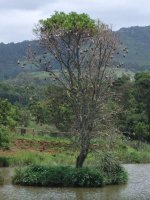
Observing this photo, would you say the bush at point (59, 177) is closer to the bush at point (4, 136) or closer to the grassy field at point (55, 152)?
the grassy field at point (55, 152)

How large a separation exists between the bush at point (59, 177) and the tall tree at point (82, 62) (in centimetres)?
226

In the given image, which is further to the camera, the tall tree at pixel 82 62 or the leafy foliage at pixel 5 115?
the leafy foliage at pixel 5 115

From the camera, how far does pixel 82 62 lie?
104 feet


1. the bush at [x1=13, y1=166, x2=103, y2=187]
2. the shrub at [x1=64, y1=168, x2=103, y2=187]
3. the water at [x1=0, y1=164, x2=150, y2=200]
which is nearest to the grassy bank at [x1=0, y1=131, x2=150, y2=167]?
the shrub at [x1=64, y1=168, x2=103, y2=187]

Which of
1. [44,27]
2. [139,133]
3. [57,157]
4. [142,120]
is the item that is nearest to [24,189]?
[44,27]

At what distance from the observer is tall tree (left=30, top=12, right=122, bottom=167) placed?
30.6m

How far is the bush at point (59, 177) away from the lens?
29266 millimetres

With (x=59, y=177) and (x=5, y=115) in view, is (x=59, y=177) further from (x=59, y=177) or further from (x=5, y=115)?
(x=5, y=115)

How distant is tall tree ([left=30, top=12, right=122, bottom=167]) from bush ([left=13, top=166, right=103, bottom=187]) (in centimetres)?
226

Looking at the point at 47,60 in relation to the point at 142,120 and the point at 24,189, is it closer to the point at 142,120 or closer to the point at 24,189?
the point at 24,189

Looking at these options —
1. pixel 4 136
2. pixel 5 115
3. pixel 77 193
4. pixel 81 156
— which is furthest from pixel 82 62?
pixel 5 115

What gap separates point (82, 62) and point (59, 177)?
7.37 metres

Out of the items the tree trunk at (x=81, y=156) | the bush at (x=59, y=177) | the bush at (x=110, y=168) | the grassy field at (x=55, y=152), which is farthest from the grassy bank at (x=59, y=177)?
the grassy field at (x=55, y=152)

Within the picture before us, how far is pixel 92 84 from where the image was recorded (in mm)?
31203
